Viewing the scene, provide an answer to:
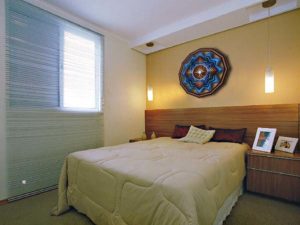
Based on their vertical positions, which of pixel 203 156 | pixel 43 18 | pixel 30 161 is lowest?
pixel 30 161

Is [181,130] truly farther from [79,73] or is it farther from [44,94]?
[44,94]

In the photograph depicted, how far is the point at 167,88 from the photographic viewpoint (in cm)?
384

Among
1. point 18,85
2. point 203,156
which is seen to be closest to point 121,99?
point 18,85

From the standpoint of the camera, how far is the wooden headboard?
2.48 meters

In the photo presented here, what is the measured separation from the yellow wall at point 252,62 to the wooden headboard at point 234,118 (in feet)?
0.40

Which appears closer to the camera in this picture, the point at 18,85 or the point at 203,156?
the point at 203,156

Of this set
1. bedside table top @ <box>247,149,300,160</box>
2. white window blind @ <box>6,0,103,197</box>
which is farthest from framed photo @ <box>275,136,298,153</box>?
white window blind @ <box>6,0,103,197</box>

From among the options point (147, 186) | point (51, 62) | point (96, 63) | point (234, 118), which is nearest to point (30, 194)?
point (51, 62)

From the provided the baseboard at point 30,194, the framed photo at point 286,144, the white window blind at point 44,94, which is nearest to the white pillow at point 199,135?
the framed photo at point 286,144

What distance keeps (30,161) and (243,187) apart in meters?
2.91

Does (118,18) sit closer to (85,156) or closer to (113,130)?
(113,130)

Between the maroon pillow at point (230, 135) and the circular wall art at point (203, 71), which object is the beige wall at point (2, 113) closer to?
the circular wall art at point (203, 71)

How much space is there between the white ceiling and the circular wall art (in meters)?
0.38

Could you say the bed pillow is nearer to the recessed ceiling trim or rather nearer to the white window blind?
the white window blind
